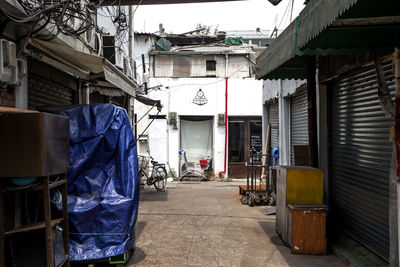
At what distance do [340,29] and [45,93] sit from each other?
4.67 meters

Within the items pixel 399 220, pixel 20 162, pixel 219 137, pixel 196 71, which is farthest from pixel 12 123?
pixel 196 71

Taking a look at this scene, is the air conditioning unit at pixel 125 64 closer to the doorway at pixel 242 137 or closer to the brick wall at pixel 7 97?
the doorway at pixel 242 137

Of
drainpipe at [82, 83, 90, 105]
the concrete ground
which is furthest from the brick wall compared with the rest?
drainpipe at [82, 83, 90, 105]

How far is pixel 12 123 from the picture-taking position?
11.0ft

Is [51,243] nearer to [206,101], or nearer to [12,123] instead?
[12,123]

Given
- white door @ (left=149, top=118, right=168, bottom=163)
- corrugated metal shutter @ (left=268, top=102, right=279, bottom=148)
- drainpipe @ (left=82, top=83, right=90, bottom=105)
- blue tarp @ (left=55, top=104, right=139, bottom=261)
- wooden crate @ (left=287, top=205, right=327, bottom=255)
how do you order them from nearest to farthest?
blue tarp @ (left=55, top=104, right=139, bottom=261) → wooden crate @ (left=287, top=205, right=327, bottom=255) → drainpipe @ (left=82, top=83, right=90, bottom=105) → corrugated metal shutter @ (left=268, top=102, right=279, bottom=148) → white door @ (left=149, top=118, right=168, bottom=163)

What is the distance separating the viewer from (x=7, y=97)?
13.9 feet

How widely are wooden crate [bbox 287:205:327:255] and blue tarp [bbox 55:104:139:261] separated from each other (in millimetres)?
2407

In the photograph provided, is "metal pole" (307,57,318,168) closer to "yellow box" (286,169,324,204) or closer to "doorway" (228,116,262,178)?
"yellow box" (286,169,324,204)

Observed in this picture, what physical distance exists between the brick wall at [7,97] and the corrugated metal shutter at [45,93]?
0.54m

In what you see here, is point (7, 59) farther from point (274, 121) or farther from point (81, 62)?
point (274, 121)

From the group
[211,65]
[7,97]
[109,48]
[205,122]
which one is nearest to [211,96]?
[205,122]

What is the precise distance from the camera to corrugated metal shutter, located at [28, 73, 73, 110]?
515 centimetres

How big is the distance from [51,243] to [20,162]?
3.04 ft
